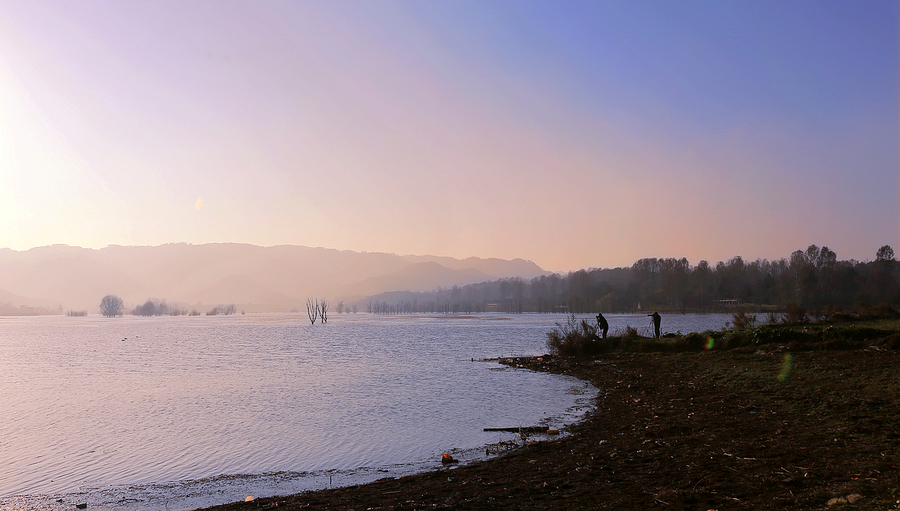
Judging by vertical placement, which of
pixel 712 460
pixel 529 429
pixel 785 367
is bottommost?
pixel 529 429

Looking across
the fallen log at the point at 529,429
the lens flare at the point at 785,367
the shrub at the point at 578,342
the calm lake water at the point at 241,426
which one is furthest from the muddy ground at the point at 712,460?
the shrub at the point at 578,342

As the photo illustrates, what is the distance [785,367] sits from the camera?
19.7 metres

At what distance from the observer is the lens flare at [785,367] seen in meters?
18.0

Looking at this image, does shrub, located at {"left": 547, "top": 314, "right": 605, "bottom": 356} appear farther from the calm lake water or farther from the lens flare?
the lens flare

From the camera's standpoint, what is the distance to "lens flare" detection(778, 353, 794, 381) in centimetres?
1805

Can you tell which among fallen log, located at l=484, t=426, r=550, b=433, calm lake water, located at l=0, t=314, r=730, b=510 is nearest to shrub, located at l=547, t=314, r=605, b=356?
calm lake water, located at l=0, t=314, r=730, b=510

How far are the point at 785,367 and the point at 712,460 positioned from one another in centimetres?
1208

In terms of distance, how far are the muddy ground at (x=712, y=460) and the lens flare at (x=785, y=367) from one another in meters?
0.16

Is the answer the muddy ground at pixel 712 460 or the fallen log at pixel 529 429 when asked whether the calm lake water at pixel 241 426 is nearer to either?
the fallen log at pixel 529 429

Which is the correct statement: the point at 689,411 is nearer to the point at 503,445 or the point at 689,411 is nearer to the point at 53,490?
the point at 503,445

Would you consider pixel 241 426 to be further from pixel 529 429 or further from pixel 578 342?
pixel 578 342

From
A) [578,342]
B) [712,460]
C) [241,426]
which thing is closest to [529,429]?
[712,460]

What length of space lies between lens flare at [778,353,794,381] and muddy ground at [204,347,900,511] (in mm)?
157

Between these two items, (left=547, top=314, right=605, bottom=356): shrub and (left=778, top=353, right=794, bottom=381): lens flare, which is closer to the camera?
(left=778, top=353, right=794, bottom=381): lens flare
